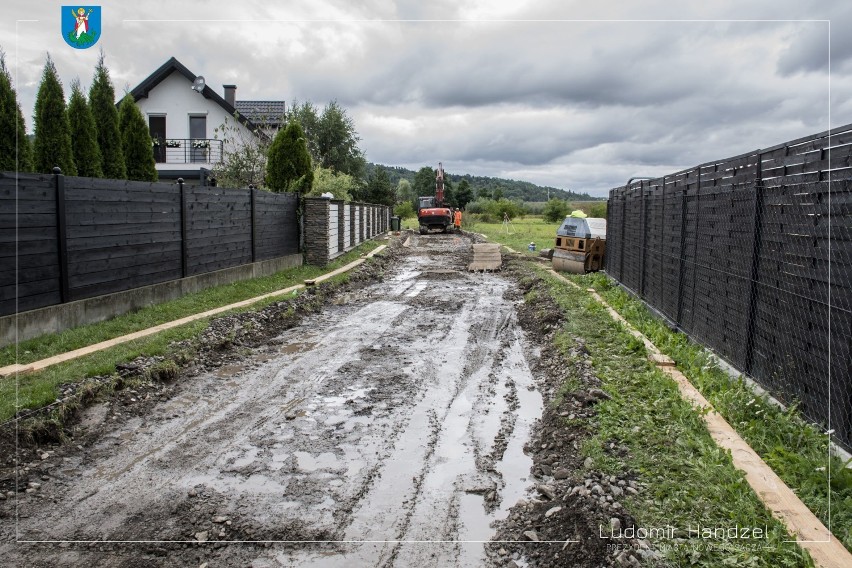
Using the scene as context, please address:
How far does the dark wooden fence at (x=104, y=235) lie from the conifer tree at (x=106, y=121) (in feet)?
15.1

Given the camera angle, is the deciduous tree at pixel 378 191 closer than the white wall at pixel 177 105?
No

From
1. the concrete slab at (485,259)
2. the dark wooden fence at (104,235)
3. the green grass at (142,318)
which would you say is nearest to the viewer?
the green grass at (142,318)

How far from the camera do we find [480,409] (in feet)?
20.5

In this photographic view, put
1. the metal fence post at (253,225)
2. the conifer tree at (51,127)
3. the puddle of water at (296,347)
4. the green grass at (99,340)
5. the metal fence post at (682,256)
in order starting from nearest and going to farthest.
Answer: the green grass at (99,340)
the puddle of water at (296,347)
the metal fence post at (682,256)
the conifer tree at (51,127)
the metal fence post at (253,225)

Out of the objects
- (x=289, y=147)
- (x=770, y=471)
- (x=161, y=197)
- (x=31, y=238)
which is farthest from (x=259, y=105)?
(x=770, y=471)

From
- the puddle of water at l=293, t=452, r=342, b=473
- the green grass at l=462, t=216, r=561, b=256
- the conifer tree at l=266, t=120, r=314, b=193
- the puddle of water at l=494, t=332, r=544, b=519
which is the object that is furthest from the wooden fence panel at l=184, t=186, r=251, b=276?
the green grass at l=462, t=216, r=561, b=256

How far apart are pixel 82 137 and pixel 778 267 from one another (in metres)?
15.2

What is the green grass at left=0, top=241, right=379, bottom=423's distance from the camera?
5.55m

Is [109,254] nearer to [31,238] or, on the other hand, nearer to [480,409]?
[31,238]

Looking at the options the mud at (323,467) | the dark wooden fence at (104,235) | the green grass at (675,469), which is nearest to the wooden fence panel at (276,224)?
the dark wooden fence at (104,235)

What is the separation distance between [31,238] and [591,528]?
24.5 ft

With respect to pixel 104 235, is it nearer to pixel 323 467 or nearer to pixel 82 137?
pixel 323 467

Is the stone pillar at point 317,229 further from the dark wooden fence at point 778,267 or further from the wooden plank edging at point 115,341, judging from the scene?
the dark wooden fence at point 778,267

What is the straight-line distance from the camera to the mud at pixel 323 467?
3604mm
